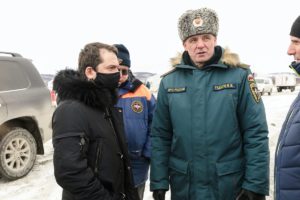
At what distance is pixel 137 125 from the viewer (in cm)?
315

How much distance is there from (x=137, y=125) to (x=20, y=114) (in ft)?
10.5

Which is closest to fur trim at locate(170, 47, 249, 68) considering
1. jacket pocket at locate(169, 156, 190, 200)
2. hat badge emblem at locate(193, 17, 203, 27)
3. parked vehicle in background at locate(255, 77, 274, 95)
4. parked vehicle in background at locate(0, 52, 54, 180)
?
hat badge emblem at locate(193, 17, 203, 27)

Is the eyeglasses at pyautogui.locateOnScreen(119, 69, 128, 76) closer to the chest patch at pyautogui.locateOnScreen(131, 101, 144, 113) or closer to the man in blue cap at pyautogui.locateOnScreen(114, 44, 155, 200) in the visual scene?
the man in blue cap at pyautogui.locateOnScreen(114, 44, 155, 200)

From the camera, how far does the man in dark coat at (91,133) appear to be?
7.06 feet

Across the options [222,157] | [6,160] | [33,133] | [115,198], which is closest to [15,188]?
[6,160]

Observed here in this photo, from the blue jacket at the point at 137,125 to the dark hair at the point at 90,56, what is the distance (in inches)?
29.6

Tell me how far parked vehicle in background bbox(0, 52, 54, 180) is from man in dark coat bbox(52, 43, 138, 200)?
3.42 metres

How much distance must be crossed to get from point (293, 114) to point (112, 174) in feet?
3.84

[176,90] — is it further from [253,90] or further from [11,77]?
[11,77]

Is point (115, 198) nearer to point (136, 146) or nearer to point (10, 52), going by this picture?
point (136, 146)

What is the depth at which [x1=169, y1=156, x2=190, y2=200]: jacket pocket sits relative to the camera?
99.3 inches

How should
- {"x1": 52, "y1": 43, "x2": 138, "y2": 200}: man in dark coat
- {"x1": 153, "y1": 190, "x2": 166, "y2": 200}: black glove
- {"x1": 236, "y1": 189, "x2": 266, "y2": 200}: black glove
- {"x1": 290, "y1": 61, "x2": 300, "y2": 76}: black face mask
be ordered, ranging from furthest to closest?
{"x1": 153, "y1": 190, "x2": 166, "y2": 200}: black glove < {"x1": 236, "y1": 189, "x2": 266, "y2": 200}: black glove < {"x1": 52, "y1": 43, "x2": 138, "y2": 200}: man in dark coat < {"x1": 290, "y1": 61, "x2": 300, "y2": 76}: black face mask

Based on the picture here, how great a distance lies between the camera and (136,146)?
3.14 metres

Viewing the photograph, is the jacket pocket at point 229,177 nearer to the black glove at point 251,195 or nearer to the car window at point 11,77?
the black glove at point 251,195
